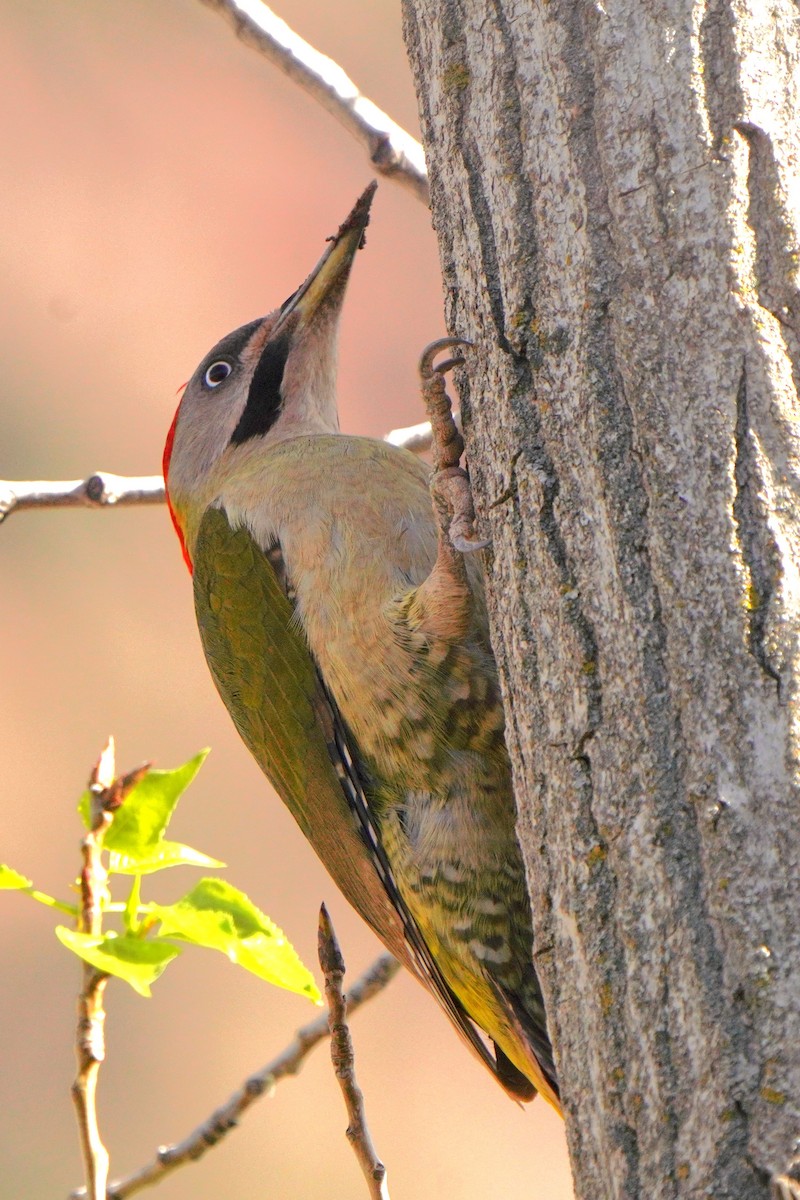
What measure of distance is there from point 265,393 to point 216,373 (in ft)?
0.68

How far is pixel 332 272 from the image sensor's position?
115 inches

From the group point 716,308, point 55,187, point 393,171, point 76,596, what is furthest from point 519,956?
point 55,187

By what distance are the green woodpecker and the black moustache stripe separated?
0.88 feet

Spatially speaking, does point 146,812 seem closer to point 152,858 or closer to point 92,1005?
point 152,858

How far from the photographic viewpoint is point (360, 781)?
93.7 inches

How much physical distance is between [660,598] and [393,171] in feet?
5.36

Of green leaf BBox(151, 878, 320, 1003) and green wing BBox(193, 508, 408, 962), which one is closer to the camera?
green leaf BBox(151, 878, 320, 1003)

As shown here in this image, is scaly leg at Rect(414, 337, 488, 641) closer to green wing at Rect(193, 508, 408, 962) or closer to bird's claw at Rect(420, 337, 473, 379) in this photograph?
bird's claw at Rect(420, 337, 473, 379)

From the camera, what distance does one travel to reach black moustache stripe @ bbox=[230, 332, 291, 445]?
306 centimetres

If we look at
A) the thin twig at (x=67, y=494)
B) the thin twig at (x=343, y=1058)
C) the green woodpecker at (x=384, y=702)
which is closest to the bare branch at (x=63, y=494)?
the thin twig at (x=67, y=494)

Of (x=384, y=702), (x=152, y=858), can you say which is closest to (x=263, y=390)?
(x=384, y=702)

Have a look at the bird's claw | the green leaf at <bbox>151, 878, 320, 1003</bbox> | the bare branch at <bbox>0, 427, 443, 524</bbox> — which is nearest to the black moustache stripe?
the bare branch at <bbox>0, 427, 443, 524</bbox>

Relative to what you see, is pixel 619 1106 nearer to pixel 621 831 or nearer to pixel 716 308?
pixel 621 831

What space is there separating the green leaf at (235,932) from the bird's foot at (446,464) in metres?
0.60
